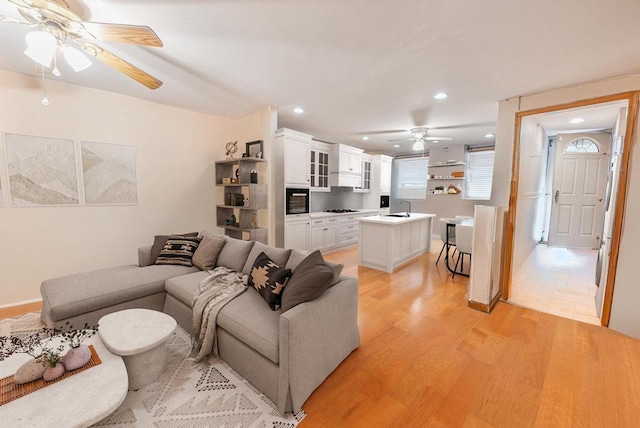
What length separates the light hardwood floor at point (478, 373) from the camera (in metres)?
1.55

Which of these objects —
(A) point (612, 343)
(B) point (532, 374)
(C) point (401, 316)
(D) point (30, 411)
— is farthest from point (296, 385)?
(A) point (612, 343)

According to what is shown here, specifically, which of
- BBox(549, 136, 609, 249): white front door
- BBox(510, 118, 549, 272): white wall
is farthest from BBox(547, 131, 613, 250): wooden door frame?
BBox(510, 118, 549, 272): white wall

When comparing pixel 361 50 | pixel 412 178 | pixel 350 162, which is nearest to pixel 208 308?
pixel 361 50

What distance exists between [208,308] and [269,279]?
1.75 feet

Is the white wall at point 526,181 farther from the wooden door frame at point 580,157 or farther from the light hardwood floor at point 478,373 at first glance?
the light hardwood floor at point 478,373

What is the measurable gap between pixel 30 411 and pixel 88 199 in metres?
2.87

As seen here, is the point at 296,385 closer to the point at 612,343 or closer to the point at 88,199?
the point at 612,343

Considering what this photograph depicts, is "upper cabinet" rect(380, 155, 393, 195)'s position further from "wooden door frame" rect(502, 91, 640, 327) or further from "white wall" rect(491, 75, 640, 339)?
"white wall" rect(491, 75, 640, 339)

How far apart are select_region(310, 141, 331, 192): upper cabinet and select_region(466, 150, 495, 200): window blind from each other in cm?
368

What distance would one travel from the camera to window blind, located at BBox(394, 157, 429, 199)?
709 cm

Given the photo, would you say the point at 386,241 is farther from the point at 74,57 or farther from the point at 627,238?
the point at 74,57

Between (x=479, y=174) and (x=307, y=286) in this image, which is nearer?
(x=307, y=286)

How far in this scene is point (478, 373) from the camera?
190 centimetres

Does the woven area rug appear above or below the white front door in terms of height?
below
